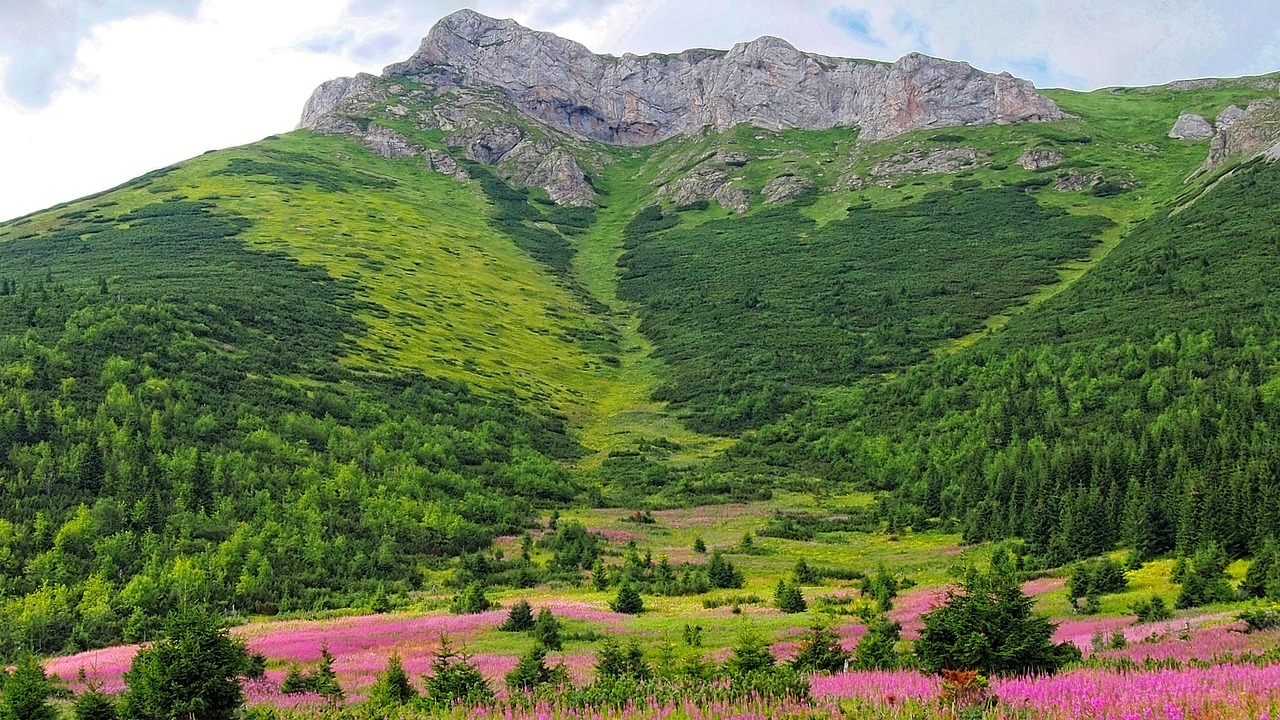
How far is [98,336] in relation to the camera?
49.4m

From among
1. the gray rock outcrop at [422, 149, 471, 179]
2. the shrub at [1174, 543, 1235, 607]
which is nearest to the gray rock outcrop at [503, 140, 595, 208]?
the gray rock outcrop at [422, 149, 471, 179]

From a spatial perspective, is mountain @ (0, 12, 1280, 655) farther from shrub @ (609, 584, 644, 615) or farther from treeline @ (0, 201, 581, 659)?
shrub @ (609, 584, 644, 615)

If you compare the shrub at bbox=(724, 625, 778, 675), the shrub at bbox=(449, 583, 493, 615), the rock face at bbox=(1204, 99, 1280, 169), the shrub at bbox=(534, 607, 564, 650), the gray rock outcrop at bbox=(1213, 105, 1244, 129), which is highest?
the gray rock outcrop at bbox=(1213, 105, 1244, 129)

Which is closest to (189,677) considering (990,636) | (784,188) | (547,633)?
(547,633)

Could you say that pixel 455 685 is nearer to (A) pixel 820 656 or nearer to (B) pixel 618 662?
(B) pixel 618 662

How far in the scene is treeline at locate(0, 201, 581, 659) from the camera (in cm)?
2958

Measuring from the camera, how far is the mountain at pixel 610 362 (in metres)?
33.2

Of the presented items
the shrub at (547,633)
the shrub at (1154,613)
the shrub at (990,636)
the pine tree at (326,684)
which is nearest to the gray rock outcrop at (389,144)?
the shrub at (547,633)

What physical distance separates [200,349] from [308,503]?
2254cm

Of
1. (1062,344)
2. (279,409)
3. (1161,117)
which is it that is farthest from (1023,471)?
(1161,117)

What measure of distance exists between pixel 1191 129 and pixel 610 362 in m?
133

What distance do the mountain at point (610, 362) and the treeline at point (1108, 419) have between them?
0.24m

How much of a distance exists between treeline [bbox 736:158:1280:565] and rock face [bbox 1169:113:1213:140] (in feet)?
284

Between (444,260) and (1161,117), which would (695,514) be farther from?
(1161,117)
